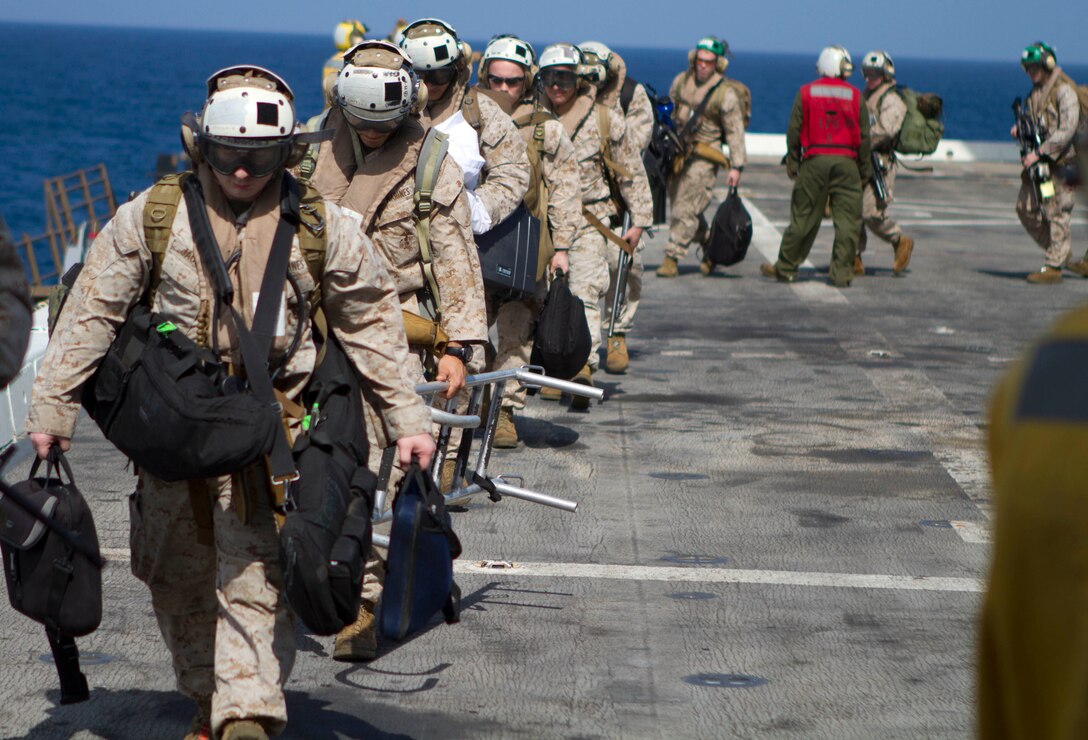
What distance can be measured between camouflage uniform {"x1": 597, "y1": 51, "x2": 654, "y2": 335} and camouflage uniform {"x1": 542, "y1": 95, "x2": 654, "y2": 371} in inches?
4.4

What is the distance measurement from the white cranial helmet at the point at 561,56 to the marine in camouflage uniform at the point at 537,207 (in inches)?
39.6

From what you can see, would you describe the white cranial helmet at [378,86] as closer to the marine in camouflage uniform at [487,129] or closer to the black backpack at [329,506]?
the marine in camouflage uniform at [487,129]

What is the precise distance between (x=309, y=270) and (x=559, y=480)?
355 centimetres

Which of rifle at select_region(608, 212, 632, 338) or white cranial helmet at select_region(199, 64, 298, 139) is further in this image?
rifle at select_region(608, 212, 632, 338)

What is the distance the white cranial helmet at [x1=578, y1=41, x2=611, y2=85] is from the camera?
950 cm

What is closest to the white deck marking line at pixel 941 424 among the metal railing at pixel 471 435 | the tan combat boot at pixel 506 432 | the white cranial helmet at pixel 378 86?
the metal railing at pixel 471 435

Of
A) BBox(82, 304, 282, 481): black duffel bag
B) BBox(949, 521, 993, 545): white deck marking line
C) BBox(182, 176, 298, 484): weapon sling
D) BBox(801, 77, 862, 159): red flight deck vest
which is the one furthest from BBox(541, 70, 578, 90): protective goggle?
BBox(801, 77, 862, 159): red flight deck vest

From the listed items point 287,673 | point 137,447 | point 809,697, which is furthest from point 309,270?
point 809,697

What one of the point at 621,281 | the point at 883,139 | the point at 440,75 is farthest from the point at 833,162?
the point at 440,75

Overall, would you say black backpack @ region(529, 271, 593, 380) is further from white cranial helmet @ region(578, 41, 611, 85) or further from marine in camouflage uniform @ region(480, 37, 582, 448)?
white cranial helmet @ region(578, 41, 611, 85)

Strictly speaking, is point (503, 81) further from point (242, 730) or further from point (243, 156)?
point (242, 730)

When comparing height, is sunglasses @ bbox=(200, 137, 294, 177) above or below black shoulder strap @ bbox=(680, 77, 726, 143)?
above

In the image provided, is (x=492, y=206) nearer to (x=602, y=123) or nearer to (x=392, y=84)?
(x=392, y=84)

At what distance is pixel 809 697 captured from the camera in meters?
4.64
